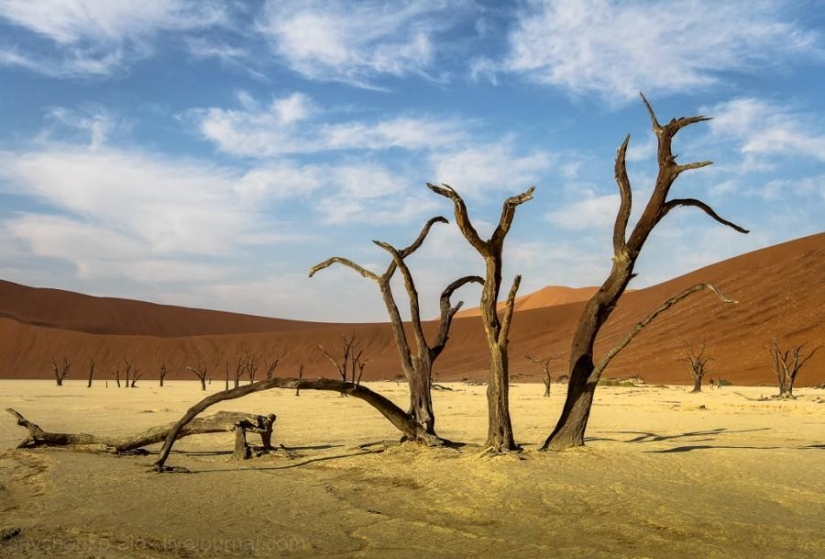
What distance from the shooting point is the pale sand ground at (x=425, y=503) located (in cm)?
466

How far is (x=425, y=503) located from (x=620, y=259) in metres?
4.45

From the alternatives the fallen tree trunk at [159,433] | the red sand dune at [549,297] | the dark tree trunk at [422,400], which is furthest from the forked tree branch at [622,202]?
the red sand dune at [549,297]

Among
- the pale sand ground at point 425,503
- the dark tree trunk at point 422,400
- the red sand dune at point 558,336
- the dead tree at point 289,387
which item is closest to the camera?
the pale sand ground at point 425,503

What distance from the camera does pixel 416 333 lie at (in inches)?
386

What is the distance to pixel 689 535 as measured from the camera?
4.96m

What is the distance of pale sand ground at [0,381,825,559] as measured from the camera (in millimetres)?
4664

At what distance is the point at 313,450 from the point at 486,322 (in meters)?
3.07

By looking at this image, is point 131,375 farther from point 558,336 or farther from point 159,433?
point 159,433

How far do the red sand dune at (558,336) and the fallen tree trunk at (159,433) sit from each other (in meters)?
38.2

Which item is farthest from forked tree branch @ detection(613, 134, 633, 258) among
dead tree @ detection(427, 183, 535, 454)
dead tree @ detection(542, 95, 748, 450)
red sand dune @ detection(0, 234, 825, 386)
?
red sand dune @ detection(0, 234, 825, 386)

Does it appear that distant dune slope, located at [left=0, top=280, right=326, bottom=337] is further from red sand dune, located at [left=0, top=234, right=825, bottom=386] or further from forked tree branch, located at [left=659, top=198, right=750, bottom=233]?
forked tree branch, located at [left=659, top=198, right=750, bottom=233]


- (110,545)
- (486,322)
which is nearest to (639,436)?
(486,322)

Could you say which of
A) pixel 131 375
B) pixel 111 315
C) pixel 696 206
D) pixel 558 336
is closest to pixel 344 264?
pixel 696 206

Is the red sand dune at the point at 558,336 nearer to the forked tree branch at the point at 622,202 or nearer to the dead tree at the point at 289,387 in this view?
the forked tree branch at the point at 622,202
